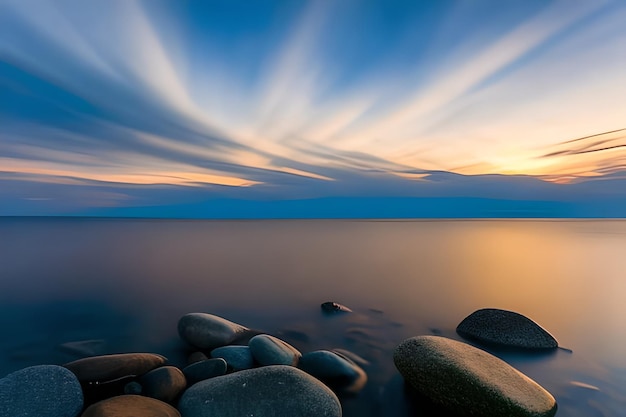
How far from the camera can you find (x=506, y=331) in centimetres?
742

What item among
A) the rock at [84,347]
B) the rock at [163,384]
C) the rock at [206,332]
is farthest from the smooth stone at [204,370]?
the rock at [84,347]

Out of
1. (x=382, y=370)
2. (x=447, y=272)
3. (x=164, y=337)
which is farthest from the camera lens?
(x=447, y=272)

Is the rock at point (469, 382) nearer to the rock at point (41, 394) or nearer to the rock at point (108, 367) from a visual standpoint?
the rock at point (108, 367)

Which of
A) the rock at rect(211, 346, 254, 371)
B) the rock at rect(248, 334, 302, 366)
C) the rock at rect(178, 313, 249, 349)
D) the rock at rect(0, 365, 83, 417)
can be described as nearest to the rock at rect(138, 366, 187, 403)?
the rock at rect(0, 365, 83, 417)

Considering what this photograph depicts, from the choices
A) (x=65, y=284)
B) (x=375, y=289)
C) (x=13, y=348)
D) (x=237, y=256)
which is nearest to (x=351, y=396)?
(x=13, y=348)

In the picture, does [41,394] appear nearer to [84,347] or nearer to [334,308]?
[84,347]

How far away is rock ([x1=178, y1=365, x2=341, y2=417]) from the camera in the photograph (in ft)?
13.1

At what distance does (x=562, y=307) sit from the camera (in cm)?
1117

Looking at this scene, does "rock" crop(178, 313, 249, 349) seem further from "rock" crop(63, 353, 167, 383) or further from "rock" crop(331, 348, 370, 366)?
"rock" crop(331, 348, 370, 366)

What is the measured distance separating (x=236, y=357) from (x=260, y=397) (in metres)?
1.66

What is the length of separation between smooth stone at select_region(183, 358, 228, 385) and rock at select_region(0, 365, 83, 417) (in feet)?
4.41

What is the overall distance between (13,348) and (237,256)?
47.3 ft

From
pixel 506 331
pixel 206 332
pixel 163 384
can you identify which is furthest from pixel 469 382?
pixel 206 332

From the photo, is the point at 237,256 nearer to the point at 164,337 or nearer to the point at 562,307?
the point at 164,337
